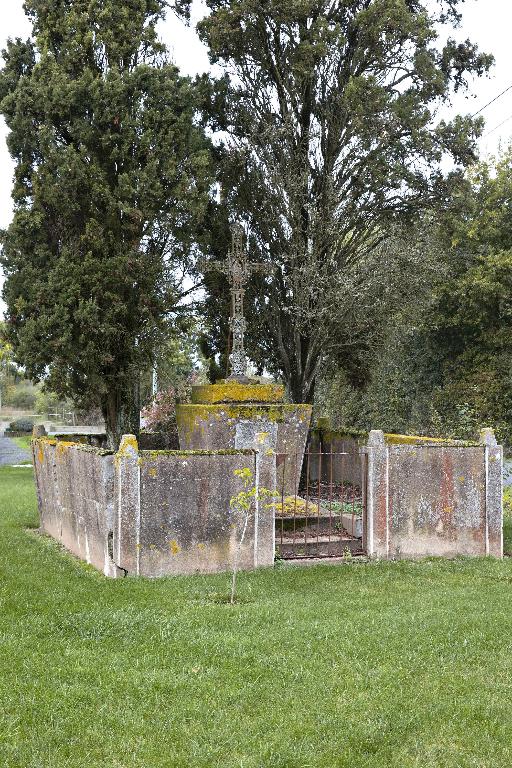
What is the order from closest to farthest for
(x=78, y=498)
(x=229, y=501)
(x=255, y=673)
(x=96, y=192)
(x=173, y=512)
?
(x=255, y=673), (x=173, y=512), (x=229, y=501), (x=78, y=498), (x=96, y=192)

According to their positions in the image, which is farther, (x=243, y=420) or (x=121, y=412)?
(x=121, y=412)

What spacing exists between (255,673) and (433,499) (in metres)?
5.38

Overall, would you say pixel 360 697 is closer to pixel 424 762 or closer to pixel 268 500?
pixel 424 762

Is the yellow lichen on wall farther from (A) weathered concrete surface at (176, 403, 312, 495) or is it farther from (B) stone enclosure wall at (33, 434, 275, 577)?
(A) weathered concrete surface at (176, 403, 312, 495)

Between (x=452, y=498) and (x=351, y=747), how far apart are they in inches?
251

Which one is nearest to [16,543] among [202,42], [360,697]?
[360,697]

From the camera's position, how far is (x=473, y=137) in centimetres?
1803

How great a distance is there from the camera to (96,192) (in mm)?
14852

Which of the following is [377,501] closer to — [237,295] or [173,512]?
[173,512]

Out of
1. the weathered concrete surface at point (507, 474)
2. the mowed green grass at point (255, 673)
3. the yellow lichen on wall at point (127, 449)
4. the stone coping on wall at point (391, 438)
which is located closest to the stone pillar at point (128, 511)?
the yellow lichen on wall at point (127, 449)

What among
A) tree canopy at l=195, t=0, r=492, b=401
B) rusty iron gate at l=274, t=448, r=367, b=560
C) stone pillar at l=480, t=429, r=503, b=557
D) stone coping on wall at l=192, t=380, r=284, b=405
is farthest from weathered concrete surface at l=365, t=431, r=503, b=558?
tree canopy at l=195, t=0, r=492, b=401

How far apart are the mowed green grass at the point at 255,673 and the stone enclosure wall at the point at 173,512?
0.44 metres

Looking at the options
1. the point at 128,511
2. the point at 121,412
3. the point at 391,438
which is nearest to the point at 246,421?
the point at 391,438

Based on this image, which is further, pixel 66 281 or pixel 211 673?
pixel 66 281
